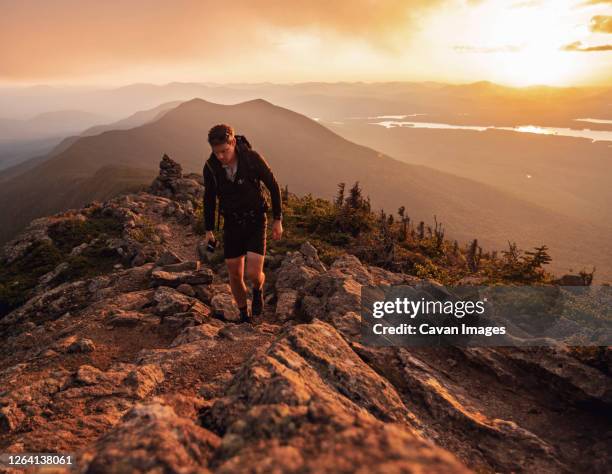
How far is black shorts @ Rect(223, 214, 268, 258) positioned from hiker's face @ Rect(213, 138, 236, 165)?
1.22 metres

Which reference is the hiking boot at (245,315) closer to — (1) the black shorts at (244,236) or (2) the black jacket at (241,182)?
(1) the black shorts at (244,236)

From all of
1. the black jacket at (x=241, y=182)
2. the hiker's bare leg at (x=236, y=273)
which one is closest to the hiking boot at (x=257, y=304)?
the hiker's bare leg at (x=236, y=273)

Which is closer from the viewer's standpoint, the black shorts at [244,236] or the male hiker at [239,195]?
the male hiker at [239,195]

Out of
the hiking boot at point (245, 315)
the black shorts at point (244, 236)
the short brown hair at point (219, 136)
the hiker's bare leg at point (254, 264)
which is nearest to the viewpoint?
the short brown hair at point (219, 136)

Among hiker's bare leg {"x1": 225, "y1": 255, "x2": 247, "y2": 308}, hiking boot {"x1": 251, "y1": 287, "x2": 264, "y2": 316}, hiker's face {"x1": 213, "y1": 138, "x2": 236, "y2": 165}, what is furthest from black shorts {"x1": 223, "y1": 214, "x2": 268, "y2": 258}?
hiking boot {"x1": 251, "y1": 287, "x2": 264, "y2": 316}

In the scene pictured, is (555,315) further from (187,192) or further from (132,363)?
(187,192)

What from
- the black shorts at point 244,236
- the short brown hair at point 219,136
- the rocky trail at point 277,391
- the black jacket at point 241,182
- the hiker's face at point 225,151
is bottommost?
the rocky trail at point 277,391

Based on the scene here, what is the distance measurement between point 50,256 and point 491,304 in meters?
19.2

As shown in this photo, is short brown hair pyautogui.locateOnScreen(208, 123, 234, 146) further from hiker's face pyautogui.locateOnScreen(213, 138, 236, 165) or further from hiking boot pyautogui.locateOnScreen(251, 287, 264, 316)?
hiking boot pyautogui.locateOnScreen(251, 287, 264, 316)

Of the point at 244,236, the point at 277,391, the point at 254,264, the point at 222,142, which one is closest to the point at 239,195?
the point at 244,236

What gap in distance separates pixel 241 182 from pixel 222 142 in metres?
0.87

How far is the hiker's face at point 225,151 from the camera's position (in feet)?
19.7

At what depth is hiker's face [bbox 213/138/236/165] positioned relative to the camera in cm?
602

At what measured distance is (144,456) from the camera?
242cm
